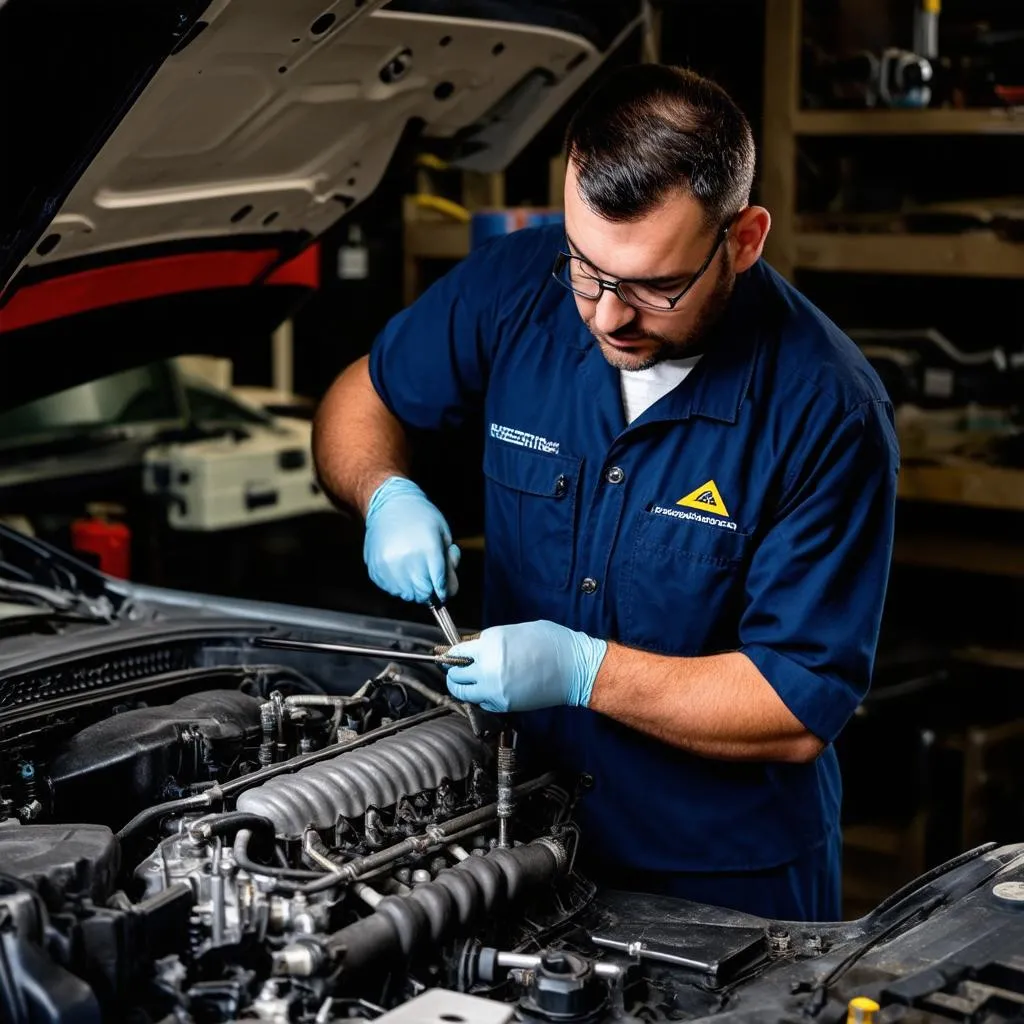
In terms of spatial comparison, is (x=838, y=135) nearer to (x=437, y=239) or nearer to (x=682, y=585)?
(x=437, y=239)

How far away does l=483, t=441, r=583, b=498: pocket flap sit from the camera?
7.12ft

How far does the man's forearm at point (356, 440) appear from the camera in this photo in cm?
241

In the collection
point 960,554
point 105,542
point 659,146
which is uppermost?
point 659,146

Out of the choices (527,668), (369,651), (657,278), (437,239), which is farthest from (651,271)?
(437,239)

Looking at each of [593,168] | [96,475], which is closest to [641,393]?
[593,168]

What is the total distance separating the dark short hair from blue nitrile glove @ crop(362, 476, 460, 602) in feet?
1.75

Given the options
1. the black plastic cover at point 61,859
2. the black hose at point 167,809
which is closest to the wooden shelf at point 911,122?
the black hose at point 167,809

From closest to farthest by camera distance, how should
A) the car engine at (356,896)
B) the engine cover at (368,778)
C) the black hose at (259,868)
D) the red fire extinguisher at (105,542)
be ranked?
the car engine at (356,896) < the black hose at (259,868) < the engine cover at (368,778) < the red fire extinguisher at (105,542)

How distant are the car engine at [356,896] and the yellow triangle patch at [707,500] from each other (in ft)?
1.28

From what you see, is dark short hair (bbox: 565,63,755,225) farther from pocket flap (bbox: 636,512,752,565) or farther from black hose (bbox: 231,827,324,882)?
black hose (bbox: 231,827,324,882)

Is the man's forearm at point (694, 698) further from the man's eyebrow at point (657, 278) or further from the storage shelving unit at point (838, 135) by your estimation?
the storage shelving unit at point (838, 135)

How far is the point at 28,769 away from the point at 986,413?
8.77 feet

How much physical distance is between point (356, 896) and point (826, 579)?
2.37ft

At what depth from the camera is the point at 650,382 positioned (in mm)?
2152
